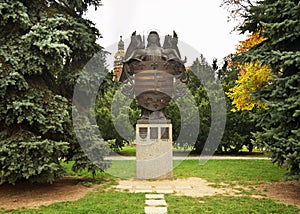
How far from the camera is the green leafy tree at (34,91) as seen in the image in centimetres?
628

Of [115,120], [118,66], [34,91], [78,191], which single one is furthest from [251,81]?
[115,120]

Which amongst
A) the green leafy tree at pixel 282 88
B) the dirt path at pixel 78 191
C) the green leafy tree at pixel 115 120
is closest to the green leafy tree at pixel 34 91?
the dirt path at pixel 78 191

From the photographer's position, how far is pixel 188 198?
6430 mm

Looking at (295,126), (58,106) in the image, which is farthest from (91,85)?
(295,126)

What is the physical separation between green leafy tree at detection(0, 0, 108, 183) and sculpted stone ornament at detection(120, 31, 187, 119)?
5.56 ft

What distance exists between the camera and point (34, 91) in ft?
22.6

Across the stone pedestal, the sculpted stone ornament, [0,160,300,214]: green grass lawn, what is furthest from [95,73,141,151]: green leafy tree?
[0,160,300,214]: green grass lawn

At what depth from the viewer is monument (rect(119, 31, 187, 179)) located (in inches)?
349

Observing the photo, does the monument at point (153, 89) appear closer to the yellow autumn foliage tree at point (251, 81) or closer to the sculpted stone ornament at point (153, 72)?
the sculpted stone ornament at point (153, 72)

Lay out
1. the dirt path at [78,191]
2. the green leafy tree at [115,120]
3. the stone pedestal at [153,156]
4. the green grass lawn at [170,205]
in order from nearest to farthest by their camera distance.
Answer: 1. the green grass lawn at [170,205]
2. the dirt path at [78,191]
3. the stone pedestal at [153,156]
4. the green leafy tree at [115,120]

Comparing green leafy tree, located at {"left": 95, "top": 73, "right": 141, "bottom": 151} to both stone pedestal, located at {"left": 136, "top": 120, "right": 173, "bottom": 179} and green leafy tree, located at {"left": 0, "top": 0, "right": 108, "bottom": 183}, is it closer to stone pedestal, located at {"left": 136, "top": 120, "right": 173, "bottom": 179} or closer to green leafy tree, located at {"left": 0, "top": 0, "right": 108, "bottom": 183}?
stone pedestal, located at {"left": 136, "top": 120, "right": 173, "bottom": 179}

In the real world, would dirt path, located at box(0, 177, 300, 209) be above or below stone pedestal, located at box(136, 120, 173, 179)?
below

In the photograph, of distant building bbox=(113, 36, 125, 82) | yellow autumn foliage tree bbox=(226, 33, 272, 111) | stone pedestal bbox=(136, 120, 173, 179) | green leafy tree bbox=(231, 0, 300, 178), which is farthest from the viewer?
distant building bbox=(113, 36, 125, 82)

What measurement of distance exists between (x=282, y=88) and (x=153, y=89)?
3688mm
